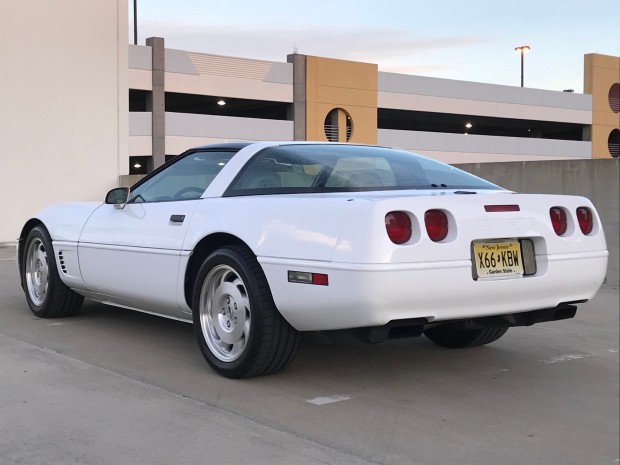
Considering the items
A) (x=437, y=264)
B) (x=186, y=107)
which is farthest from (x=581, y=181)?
(x=186, y=107)

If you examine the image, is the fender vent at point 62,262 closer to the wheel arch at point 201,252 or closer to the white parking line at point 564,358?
the wheel arch at point 201,252

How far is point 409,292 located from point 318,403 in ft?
2.50

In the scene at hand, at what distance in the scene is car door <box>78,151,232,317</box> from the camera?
4.82 meters

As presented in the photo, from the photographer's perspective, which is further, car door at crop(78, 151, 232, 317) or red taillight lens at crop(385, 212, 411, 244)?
car door at crop(78, 151, 232, 317)

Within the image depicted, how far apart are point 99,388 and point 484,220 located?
2.21 m

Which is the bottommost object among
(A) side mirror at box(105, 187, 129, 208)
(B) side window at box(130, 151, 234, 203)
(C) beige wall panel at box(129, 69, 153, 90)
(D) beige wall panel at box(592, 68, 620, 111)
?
(A) side mirror at box(105, 187, 129, 208)

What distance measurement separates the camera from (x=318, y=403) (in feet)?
12.7

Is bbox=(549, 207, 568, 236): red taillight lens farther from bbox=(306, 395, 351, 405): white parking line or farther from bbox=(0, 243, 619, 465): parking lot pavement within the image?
bbox=(306, 395, 351, 405): white parking line

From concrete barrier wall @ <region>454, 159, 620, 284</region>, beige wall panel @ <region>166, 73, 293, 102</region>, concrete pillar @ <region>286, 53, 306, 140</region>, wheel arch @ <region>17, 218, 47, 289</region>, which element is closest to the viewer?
wheel arch @ <region>17, 218, 47, 289</region>

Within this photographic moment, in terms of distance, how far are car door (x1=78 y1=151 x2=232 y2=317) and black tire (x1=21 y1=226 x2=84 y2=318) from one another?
53cm

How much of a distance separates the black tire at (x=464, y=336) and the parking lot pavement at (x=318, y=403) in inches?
2.5

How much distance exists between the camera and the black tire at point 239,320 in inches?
160

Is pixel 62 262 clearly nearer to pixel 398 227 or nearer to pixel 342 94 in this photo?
pixel 398 227

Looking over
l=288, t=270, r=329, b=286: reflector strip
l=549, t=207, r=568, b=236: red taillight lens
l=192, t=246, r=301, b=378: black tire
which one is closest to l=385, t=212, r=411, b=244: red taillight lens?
l=288, t=270, r=329, b=286: reflector strip
